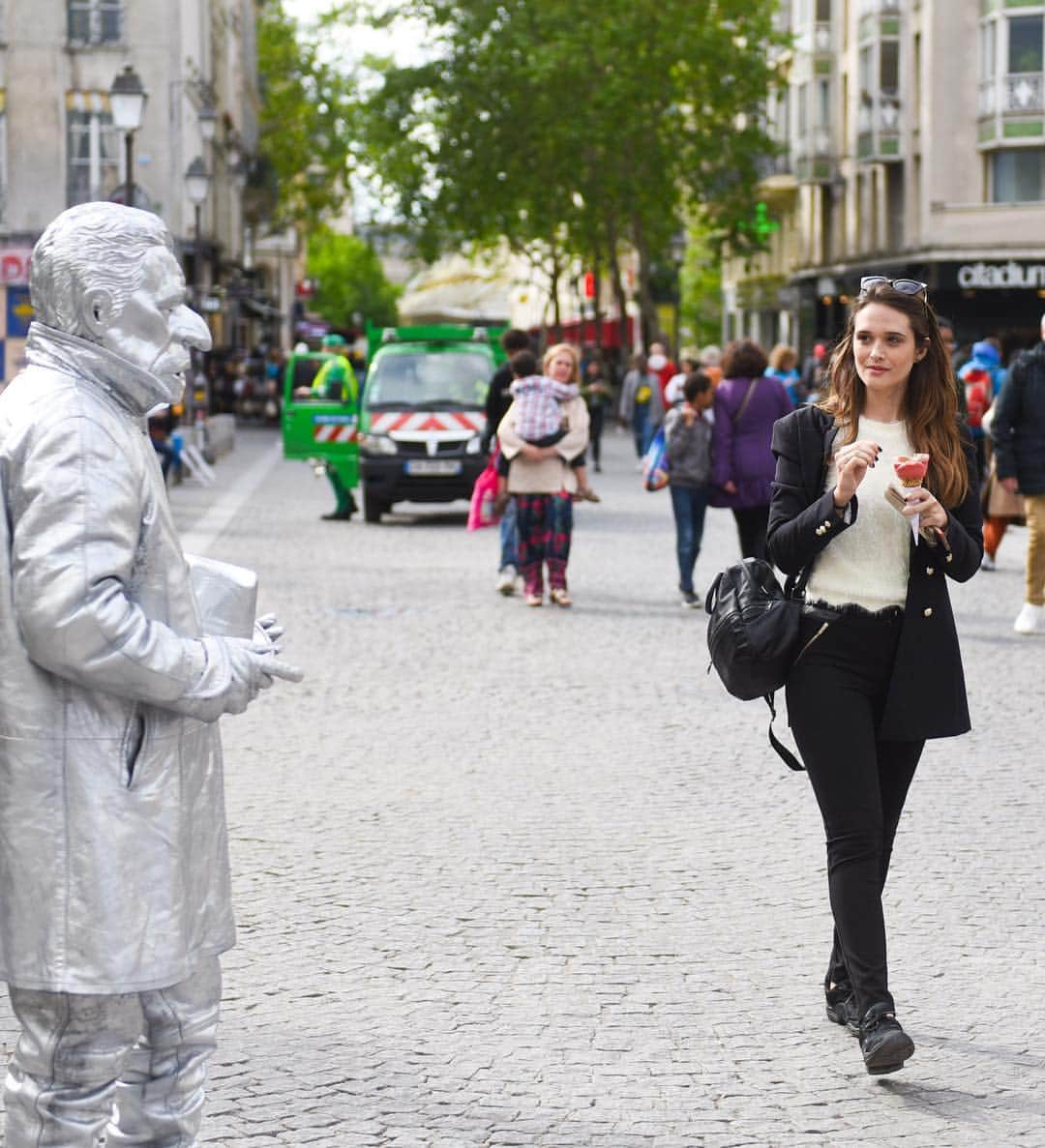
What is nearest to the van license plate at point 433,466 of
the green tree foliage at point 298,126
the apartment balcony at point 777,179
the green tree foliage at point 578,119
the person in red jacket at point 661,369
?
the person in red jacket at point 661,369

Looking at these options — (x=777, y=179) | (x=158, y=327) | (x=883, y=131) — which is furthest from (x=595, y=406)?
(x=777, y=179)

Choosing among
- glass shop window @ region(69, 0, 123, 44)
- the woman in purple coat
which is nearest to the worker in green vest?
the woman in purple coat

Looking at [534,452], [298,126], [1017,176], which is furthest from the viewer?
[298,126]

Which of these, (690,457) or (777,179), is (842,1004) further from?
(777,179)

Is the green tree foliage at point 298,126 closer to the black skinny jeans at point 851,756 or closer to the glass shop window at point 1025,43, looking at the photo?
the glass shop window at point 1025,43

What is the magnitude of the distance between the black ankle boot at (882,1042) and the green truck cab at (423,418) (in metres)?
19.0

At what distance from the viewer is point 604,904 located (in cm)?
666

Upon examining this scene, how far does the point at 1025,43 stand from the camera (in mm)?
51000

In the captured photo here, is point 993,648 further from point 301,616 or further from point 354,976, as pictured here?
point 354,976

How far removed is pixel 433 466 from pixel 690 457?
364 inches

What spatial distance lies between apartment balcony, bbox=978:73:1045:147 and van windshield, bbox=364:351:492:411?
29.4m

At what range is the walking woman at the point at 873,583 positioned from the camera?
5.12m

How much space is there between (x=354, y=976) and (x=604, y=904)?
1.05 m

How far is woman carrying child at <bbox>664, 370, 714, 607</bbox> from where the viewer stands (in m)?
14.9
